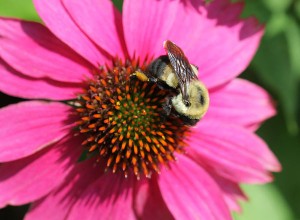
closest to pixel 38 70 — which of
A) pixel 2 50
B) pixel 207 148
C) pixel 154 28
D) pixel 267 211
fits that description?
pixel 2 50

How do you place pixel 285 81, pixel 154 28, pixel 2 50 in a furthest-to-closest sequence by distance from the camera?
pixel 285 81, pixel 154 28, pixel 2 50

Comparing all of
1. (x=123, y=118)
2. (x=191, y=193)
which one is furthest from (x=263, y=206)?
(x=123, y=118)

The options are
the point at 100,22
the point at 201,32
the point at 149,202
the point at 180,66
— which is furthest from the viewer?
the point at 201,32

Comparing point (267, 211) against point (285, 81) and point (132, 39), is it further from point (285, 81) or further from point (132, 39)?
point (132, 39)

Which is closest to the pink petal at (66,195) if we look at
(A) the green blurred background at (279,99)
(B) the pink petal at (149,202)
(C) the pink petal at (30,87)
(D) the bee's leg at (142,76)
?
(B) the pink petal at (149,202)

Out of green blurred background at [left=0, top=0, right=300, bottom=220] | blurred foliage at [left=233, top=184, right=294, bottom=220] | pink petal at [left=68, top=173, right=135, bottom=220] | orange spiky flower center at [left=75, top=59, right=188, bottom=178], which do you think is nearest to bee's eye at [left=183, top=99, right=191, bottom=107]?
orange spiky flower center at [left=75, top=59, right=188, bottom=178]

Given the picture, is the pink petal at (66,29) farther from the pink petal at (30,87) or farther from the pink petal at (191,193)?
the pink petal at (191,193)

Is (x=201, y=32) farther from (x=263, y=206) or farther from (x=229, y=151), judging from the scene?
(x=263, y=206)

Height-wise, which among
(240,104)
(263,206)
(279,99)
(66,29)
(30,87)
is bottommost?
(263,206)
